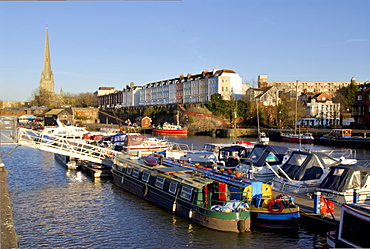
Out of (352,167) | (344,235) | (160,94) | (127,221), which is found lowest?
(127,221)

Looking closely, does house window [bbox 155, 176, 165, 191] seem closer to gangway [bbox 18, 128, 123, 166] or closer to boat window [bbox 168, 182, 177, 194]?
boat window [bbox 168, 182, 177, 194]

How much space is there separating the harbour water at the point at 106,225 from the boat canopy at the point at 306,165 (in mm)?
4831

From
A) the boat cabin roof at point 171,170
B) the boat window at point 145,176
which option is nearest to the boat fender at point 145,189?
the boat window at point 145,176

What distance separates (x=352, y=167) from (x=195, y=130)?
74.2m

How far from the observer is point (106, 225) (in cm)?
1800

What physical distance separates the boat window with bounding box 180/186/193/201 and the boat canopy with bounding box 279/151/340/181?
20.3ft

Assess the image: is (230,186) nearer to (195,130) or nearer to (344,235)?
(344,235)

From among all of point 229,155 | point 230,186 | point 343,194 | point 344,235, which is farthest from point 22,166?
point 344,235

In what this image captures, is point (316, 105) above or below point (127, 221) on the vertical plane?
above

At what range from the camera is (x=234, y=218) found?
15852mm

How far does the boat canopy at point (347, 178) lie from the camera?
17625mm

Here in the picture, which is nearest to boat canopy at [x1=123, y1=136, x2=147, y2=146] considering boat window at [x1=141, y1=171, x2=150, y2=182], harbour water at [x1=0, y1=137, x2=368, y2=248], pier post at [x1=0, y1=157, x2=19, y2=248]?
harbour water at [x1=0, y1=137, x2=368, y2=248]

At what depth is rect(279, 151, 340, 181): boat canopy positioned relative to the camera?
2048 centimetres

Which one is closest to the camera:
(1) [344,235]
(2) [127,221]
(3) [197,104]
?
(1) [344,235]
